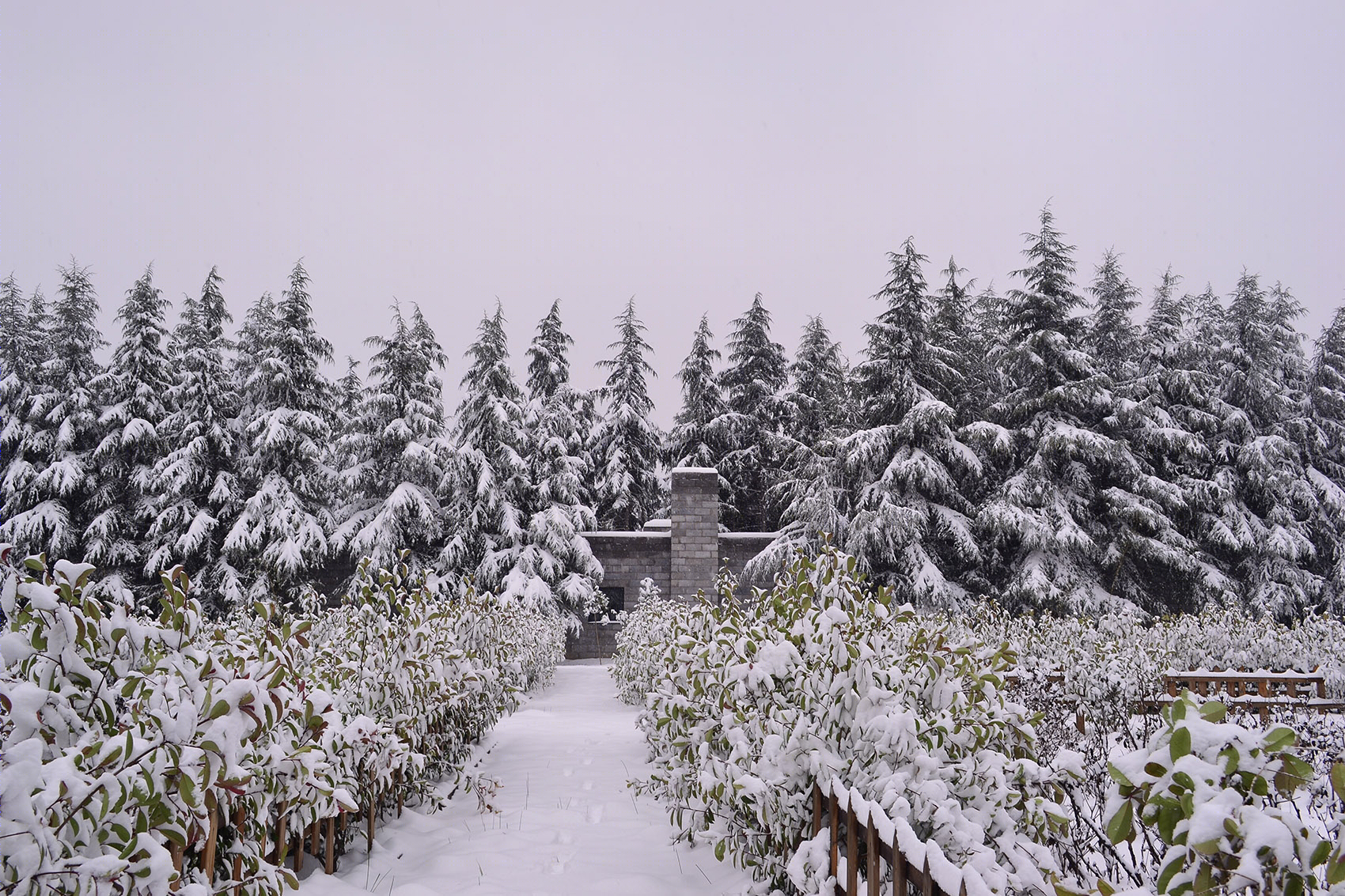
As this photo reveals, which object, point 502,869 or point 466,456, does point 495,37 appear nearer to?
point 466,456

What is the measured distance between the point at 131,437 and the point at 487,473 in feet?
25.7

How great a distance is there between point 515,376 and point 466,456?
9.70 feet

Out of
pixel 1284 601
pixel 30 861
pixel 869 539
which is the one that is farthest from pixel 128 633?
pixel 1284 601

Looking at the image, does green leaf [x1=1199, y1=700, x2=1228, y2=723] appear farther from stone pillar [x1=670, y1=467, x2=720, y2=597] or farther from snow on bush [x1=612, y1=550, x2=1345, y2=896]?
stone pillar [x1=670, y1=467, x2=720, y2=597]

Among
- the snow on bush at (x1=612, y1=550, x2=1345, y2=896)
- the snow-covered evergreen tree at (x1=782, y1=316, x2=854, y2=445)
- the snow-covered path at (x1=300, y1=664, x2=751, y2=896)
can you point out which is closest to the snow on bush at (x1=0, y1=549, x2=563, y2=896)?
the snow-covered path at (x1=300, y1=664, x2=751, y2=896)

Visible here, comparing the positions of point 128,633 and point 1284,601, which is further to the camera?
point 1284,601

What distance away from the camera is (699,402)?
2489 centimetres

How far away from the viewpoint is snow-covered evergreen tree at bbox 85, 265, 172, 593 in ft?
56.3

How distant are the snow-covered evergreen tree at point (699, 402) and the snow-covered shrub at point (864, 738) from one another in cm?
2095

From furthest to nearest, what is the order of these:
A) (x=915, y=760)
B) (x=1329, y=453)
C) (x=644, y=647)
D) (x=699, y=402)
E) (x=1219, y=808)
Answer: (x=699, y=402) → (x=1329, y=453) → (x=644, y=647) → (x=915, y=760) → (x=1219, y=808)

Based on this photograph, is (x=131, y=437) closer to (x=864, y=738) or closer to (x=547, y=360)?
(x=547, y=360)

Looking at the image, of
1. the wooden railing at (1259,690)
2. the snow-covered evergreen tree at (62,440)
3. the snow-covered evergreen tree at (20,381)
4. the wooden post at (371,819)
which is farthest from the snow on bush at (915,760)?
the snow-covered evergreen tree at (62,440)

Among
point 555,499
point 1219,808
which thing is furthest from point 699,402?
point 1219,808

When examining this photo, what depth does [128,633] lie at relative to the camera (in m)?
2.02
